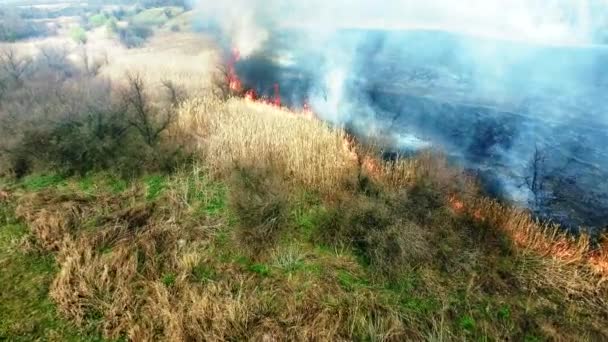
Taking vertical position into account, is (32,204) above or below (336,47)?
below

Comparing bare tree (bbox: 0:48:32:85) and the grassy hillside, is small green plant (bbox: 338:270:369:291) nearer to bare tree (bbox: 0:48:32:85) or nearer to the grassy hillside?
the grassy hillside

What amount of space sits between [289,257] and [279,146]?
2936 millimetres

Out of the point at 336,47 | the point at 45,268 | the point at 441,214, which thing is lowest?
the point at 45,268

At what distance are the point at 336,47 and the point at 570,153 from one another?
9.47 metres

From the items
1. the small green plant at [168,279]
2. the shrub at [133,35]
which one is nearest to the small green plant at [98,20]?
the shrub at [133,35]

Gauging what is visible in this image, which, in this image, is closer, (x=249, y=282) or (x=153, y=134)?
(x=249, y=282)

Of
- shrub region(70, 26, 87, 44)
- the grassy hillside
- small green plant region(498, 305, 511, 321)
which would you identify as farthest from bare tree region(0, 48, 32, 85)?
small green plant region(498, 305, 511, 321)

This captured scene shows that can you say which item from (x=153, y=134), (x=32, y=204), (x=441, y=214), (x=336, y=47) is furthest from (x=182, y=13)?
(x=441, y=214)

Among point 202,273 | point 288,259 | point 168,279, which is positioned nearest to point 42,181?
point 168,279

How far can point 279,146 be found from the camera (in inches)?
302

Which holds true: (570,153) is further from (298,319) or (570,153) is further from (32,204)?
(32,204)

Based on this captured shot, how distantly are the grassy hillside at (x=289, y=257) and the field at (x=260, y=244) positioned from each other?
0.02m

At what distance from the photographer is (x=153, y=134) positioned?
27.4 ft

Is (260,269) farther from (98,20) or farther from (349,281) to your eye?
(98,20)
